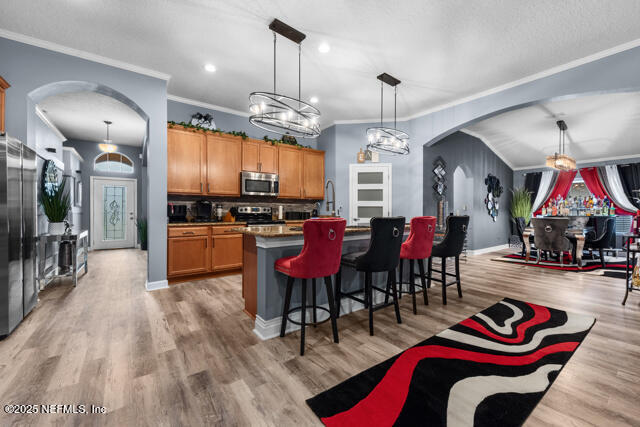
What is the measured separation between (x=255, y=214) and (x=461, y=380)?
14.1ft

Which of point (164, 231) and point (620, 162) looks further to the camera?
point (620, 162)

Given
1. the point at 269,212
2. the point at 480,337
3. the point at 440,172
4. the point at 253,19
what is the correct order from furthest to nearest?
the point at 440,172 < the point at 269,212 < the point at 253,19 < the point at 480,337

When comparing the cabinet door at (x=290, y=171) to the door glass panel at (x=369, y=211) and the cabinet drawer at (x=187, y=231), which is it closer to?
the door glass panel at (x=369, y=211)

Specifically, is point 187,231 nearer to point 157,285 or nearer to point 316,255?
point 157,285

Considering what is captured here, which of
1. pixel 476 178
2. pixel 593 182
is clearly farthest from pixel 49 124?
pixel 593 182

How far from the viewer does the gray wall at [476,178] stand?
18.3 feet

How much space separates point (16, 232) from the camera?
2334 millimetres

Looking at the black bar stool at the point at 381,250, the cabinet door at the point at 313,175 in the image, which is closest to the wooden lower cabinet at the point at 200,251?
the cabinet door at the point at 313,175

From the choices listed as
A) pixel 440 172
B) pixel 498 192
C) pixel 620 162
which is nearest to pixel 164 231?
pixel 440 172

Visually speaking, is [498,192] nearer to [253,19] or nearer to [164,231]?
[253,19]

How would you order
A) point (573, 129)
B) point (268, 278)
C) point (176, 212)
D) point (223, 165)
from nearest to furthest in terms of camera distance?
point (268, 278) → point (176, 212) → point (223, 165) → point (573, 129)

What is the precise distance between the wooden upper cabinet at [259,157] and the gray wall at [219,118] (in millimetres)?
482

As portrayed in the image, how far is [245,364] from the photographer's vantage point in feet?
6.17

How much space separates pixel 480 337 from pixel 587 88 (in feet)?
10.9
